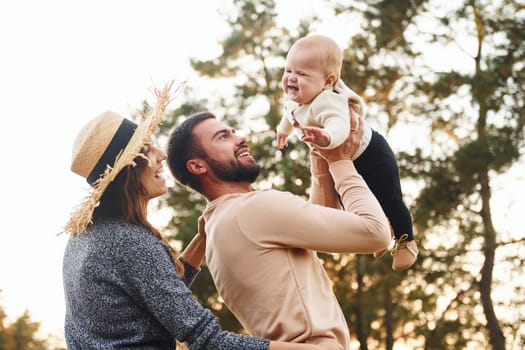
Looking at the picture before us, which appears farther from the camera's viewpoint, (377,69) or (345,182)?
(377,69)

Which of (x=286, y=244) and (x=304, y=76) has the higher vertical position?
(x=304, y=76)

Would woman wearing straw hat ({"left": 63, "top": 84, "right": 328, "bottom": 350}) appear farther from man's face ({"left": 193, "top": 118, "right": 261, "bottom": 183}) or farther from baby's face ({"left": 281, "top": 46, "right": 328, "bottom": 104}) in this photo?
baby's face ({"left": 281, "top": 46, "right": 328, "bottom": 104})

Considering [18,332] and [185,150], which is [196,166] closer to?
[185,150]

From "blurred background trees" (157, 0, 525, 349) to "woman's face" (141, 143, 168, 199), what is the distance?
10.4 meters

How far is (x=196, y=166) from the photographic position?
300 centimetres

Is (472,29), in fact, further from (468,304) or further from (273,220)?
(273,220)

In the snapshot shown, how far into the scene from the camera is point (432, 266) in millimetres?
13234

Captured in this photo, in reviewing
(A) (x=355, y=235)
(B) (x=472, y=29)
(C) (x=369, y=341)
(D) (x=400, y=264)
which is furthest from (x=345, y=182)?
(C) (x=369, y=341)

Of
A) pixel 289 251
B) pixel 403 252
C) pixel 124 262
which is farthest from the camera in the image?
pixel 403 252

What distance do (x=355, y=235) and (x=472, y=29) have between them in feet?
40.3

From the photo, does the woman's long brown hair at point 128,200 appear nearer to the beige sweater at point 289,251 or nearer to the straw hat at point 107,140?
the straw hat at point 107,140

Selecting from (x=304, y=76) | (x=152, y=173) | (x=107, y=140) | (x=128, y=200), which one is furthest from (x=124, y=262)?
(x=304, y=76)

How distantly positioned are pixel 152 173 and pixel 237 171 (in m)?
0.35

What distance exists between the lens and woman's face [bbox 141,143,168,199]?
110 inches
